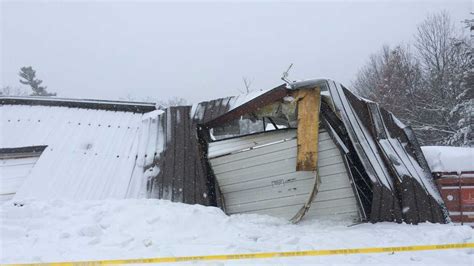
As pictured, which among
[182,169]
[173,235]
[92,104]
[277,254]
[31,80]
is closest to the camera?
[277,254]

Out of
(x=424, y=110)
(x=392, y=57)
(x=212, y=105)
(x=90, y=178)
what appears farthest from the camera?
(x=392, y=57)

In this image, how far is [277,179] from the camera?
25.2 feet

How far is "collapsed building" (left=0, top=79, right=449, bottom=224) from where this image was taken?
7.28m

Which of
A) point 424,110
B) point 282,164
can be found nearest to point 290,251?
point 282,164

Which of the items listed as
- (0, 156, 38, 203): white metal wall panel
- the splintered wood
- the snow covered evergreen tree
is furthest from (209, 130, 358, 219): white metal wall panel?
the snow covered evergreen tree

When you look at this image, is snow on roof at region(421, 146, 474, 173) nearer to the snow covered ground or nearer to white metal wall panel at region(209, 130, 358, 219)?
the snow covered ground

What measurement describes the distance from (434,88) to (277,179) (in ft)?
103

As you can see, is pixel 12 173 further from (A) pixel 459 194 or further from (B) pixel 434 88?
(B) pixel 434 88

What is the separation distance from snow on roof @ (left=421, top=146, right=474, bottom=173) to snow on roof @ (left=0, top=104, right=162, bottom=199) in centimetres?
599

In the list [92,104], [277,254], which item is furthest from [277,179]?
[92,104]

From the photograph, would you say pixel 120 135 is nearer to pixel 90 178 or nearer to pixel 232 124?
pixel 90 178

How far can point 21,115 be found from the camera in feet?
33.1

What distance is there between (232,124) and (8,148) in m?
5.10

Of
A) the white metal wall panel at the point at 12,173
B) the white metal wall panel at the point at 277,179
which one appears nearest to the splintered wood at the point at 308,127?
the white metal wall panel at the point at 277,179
